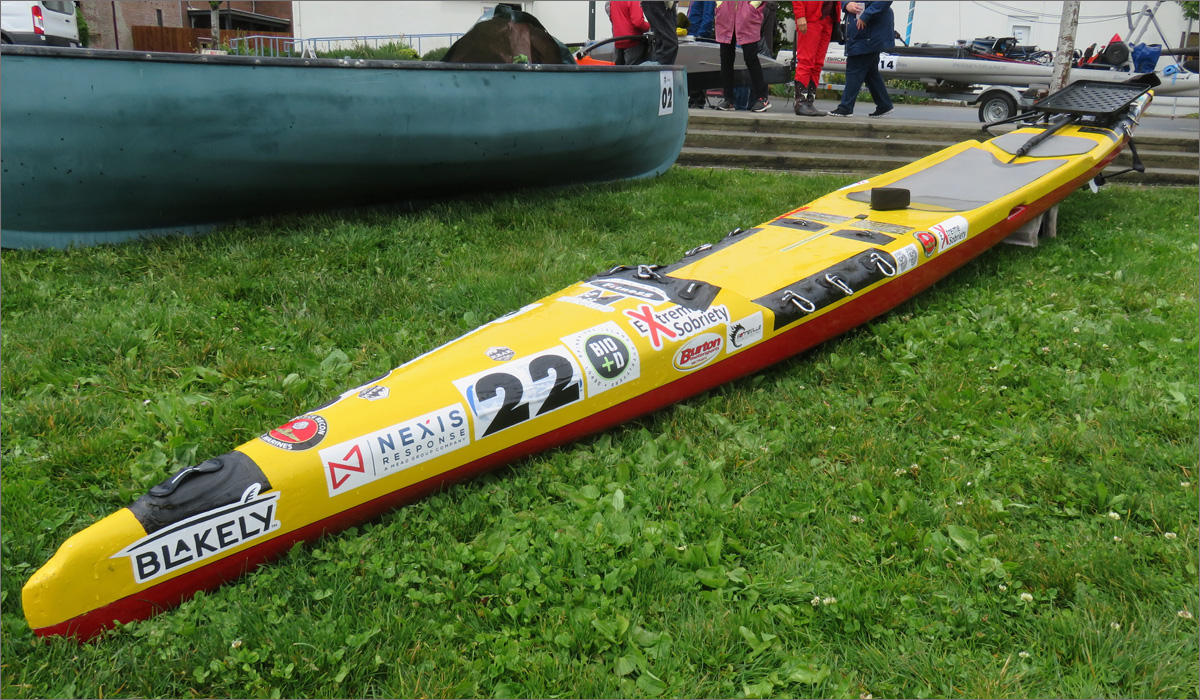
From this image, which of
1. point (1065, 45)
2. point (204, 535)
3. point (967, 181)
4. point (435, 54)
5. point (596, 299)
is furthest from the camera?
point (1065, 45)

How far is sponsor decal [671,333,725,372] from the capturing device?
3.07m

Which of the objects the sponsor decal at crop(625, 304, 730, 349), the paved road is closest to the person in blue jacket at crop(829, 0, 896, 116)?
the paved road

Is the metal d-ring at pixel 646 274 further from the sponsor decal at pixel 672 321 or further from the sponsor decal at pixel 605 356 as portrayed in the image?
the sponsor decal at pixel 605 356

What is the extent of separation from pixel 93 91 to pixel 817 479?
4087 mm

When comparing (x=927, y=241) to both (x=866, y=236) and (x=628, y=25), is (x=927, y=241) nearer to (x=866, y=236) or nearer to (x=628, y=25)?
(x=866, y=236)

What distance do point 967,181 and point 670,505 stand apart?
11.4 feet

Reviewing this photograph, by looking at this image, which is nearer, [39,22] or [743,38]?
[39,22]

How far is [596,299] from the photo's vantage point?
3.23 meters

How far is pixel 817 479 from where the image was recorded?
9.02ft

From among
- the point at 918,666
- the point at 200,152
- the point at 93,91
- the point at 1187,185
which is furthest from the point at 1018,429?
the point at 1187,185

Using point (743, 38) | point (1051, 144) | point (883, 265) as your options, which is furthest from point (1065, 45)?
point (883, 265)

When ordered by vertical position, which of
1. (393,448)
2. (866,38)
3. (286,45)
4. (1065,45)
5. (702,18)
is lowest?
(393,448)

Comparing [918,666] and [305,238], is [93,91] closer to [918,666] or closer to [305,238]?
[305,238]

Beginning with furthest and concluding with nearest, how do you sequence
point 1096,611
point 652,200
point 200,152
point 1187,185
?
point 1187,185 → point 652,200 → point 200,152 → point 1096,611
